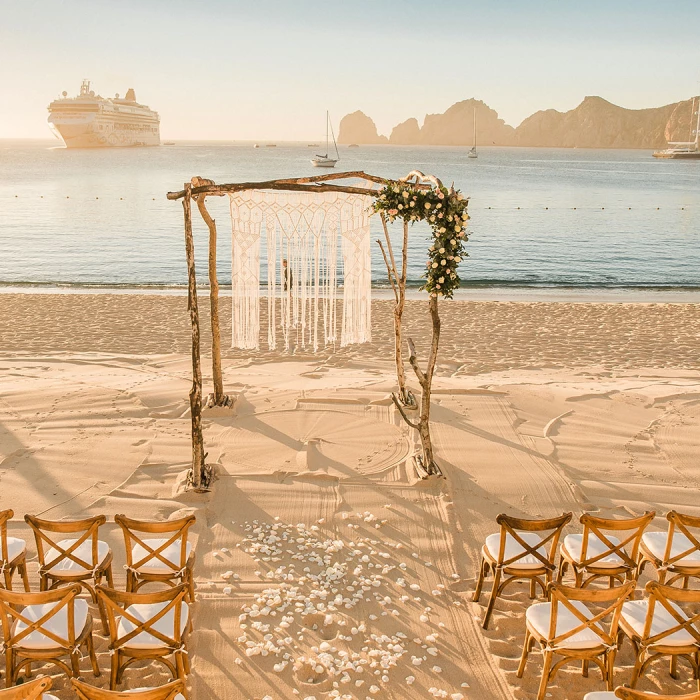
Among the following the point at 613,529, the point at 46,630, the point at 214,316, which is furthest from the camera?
the point at 214,316

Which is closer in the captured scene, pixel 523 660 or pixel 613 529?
pixel 523 660

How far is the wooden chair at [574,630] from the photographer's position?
372 cm

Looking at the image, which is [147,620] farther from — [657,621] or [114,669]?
[657,621]

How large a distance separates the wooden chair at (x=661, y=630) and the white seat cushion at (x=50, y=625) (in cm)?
349

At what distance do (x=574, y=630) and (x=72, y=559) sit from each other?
336cm

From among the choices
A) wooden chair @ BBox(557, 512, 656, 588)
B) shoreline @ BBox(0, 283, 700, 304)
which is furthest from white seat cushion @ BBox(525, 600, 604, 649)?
shoreline @ BBox(0, 283, 700, 304)

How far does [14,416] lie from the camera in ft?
28.3

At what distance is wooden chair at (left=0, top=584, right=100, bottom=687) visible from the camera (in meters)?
3.64

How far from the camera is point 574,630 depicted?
381 cm

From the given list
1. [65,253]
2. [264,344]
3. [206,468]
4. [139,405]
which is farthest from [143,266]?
[206,468]

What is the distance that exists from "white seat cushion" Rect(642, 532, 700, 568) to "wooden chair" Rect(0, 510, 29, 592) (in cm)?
480

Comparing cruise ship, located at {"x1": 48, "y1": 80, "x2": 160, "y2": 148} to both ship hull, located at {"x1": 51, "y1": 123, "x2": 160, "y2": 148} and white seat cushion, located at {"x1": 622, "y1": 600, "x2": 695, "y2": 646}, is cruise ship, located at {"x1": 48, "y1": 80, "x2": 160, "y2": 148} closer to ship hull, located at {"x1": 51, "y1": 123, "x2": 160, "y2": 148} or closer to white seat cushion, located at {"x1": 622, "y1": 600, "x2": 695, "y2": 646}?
ship hull, located at {"x1": 51, "y1": 123, "x2": 160, "y2": 148}

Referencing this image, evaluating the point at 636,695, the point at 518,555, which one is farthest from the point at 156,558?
the point at 636,695

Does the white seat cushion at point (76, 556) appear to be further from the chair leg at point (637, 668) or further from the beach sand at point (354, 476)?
the chair leg at point (637, 668)
